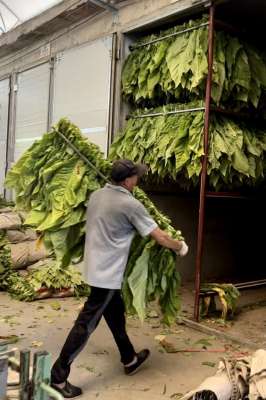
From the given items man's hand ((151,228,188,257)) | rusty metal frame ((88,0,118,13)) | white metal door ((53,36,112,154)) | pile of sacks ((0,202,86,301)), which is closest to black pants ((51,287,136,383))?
man's hand ((151,228,188,257))

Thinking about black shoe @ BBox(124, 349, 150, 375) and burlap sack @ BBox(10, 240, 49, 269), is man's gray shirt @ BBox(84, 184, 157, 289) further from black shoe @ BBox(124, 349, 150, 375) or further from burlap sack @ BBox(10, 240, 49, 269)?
burlap sack @ BBox(10, 240, 49, 269)

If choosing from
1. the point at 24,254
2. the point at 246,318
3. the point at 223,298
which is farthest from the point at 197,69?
the point at 24,254

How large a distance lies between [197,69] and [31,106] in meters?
3.76

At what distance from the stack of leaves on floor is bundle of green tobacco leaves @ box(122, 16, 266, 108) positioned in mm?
1785

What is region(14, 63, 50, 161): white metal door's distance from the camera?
6988mm

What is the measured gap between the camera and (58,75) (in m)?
6.65

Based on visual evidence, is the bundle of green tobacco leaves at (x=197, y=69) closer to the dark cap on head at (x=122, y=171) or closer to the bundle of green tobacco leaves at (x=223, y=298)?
the dark cap on head at (x=122, y=171)

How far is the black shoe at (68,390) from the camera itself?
2922 millimetres

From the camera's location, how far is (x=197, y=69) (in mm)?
4520

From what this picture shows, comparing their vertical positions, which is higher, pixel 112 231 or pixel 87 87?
pixel 87 87

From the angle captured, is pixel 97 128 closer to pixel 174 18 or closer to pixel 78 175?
pixel 174 18

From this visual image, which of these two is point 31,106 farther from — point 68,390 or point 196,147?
point 68,390

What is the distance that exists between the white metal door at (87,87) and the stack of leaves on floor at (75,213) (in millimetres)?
2348

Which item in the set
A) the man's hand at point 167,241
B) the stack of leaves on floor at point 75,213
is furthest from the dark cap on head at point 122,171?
the man's hand at point 167,241
